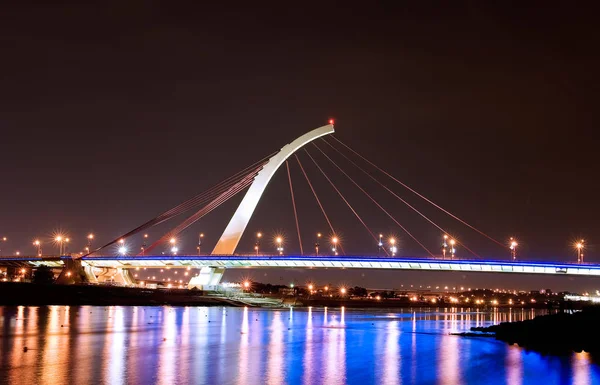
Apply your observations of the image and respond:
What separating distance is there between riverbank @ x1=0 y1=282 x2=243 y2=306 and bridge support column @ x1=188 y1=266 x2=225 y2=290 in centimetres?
97

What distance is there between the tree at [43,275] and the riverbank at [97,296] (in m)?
11.8

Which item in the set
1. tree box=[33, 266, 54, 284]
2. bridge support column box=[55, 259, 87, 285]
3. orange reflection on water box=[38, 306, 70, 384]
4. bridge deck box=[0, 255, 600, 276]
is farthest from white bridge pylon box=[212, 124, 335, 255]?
orange reflection on water box=[38, 306, 70, 384]

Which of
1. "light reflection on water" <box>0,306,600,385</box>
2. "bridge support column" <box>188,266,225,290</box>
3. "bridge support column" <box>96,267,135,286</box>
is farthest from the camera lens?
"bridge support column" <box>96,267,135,286</box>

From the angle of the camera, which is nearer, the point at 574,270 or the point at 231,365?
the point at 231,365

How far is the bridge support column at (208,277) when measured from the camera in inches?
2908

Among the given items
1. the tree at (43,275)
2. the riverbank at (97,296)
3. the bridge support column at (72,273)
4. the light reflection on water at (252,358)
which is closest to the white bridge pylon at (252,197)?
the riverbank at (97,296)

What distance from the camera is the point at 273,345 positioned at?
3041 cm

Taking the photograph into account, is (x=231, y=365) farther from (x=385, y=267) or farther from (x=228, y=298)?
(x=228, y=298)

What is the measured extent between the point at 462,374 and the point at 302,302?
8419cm

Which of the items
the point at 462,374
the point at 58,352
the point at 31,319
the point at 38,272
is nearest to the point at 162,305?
the point at 38,272

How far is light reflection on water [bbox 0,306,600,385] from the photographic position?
66.4 feet

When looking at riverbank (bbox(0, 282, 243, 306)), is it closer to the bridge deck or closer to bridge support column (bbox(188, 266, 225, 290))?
bridge support column (bbox(188, 266, 225, 290))

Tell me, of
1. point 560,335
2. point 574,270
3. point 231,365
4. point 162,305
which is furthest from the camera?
point 162,305

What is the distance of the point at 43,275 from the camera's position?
81875mm
